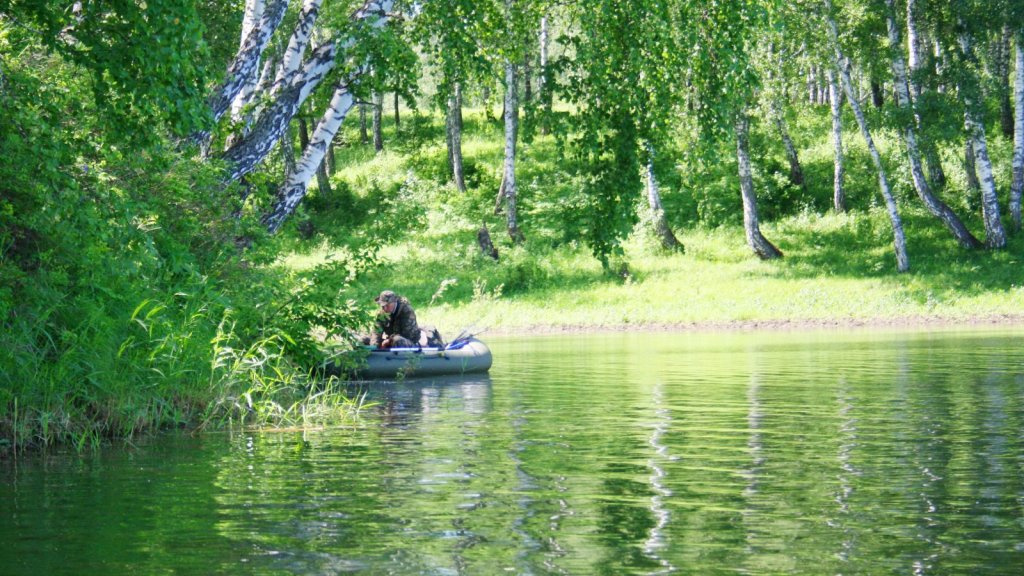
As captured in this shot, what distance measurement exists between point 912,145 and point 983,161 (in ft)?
5.77

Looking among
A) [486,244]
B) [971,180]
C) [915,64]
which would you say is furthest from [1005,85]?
[486,244]

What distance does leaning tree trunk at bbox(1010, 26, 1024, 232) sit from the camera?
30.9 metres

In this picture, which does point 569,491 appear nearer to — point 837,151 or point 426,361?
point 426,361

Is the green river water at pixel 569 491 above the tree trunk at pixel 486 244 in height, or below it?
below

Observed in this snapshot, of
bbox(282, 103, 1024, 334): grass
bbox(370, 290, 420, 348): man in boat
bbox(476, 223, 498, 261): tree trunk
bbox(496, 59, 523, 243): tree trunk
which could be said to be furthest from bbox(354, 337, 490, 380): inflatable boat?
bbox(496, 59, 523, 243): tree trunk

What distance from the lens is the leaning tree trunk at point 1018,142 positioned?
1218 inches

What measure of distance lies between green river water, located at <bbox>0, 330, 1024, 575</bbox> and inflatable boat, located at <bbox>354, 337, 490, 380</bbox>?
12.9ft

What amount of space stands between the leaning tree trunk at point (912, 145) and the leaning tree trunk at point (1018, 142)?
1304 mm

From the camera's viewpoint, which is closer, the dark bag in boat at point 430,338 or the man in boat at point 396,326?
the man in boat at point 396,326

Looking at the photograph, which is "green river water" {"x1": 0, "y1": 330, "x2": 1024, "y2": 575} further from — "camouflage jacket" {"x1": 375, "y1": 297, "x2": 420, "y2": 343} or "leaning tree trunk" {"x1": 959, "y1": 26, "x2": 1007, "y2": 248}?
"leaning tree trunk" {"x1": 959, "y1": 26, "x2": 1007, "y2": 248}

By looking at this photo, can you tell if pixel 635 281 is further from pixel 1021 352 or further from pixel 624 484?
pixel 624 484

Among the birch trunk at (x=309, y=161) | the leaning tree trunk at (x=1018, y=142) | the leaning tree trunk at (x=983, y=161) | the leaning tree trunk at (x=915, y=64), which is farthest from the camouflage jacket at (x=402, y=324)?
the leaning tree trunk at (x=1018, y=142)

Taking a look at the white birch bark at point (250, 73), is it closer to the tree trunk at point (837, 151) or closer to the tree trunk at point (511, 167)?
the tree trunk at point (837, 151)

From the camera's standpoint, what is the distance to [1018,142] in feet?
105
